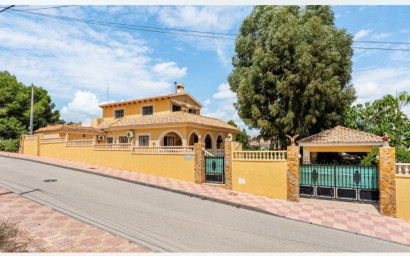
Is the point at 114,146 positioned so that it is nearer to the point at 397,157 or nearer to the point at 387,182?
the point at 387,182

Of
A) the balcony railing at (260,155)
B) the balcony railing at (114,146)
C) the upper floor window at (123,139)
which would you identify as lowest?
the balcony railing at (260,155)

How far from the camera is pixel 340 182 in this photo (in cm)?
1070

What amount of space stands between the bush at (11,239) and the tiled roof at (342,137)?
13939 millimetres

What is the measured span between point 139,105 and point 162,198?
1669cm

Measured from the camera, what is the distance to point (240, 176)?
41.2 feet

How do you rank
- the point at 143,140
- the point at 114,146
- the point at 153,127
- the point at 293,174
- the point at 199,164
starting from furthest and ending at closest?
the point at 143,140
the point at 153,127
the point at 114,146
the point at 199,164
the point at 293,174

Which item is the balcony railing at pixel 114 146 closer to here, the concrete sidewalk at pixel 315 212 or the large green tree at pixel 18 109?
the concrete sidewalk at pixel 315 212

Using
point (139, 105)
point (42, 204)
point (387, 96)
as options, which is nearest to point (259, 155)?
point (42, 204)

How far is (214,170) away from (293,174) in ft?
14.5

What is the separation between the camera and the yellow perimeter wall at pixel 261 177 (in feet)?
37.1

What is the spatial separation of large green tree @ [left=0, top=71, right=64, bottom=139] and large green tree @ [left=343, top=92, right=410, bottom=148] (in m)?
35.7

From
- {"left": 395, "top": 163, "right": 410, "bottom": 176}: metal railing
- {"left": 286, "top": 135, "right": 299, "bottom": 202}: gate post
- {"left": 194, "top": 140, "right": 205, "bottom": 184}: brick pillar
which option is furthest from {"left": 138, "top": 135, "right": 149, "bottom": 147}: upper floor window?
{"left": 395, "top": 163, "right": 410, "bottom": 176}: metal railing

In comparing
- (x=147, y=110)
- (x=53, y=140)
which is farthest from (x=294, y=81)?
(x=53, y=140)

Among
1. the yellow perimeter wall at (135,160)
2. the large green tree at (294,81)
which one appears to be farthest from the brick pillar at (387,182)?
the yellow perimeter wall at (135,160)
